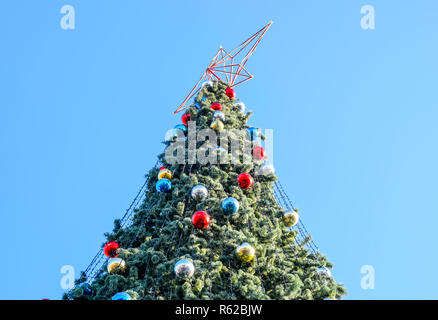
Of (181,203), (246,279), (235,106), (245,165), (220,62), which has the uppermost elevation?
(220,62)

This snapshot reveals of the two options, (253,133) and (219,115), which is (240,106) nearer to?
(253,133)

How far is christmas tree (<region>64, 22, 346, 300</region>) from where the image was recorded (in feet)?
24.8

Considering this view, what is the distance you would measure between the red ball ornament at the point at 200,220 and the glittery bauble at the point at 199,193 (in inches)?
28.9

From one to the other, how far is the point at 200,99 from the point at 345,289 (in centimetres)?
685

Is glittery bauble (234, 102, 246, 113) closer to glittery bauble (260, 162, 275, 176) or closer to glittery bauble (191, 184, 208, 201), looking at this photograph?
glittery bauble (260, 162, 275, 176)

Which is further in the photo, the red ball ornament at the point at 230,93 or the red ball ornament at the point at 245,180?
the red ball ornament at the point at 230,93

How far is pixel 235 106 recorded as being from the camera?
519 inches

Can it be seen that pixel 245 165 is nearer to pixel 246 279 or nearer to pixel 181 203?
pixel 181 203

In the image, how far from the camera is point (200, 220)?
27.2 feet

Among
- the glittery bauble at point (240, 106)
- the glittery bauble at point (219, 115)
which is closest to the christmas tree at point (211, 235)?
the glittery bauble at point (219, 115)

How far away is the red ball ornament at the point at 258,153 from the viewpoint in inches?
431

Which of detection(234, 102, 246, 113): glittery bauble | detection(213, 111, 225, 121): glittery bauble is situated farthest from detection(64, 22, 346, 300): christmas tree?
detection(234, 102, 246, 113): glittery bauble

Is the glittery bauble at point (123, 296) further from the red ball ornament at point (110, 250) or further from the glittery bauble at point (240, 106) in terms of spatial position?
the glittery bauble at point (240, 106)
